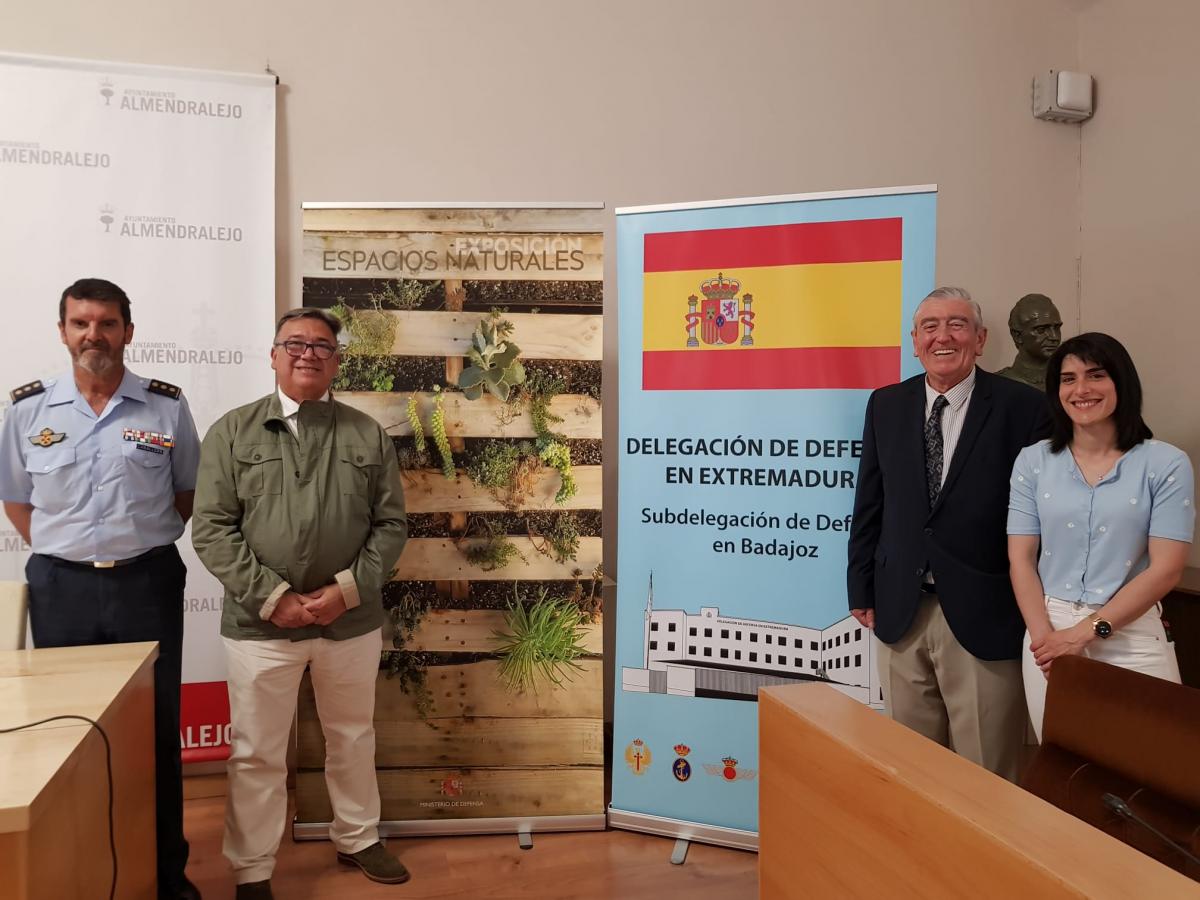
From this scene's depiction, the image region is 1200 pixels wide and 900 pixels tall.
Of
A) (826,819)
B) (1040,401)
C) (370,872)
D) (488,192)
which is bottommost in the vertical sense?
(370,872)

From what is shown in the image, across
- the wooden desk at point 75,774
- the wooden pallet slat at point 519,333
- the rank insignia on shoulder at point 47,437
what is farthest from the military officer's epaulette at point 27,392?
the wooden pallet slat at point 519,333

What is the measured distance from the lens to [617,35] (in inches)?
147

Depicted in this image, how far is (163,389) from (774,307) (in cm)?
190

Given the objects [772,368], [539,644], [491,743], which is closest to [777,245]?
[772,368]

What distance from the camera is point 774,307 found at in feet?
9.21

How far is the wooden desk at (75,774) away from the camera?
133cm

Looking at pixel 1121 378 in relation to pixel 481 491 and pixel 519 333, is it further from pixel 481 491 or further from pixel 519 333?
pixel 481 491

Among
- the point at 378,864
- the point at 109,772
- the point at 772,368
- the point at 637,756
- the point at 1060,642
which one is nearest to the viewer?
the point at 109,772

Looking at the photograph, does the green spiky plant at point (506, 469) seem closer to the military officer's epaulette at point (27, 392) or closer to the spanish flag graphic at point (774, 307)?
the spanish flag graphic at point (774, 307)

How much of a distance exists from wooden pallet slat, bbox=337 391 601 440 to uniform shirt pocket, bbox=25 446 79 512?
0.83 metres

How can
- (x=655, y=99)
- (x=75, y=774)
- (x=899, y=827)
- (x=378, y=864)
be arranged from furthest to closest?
(x=655, y=99)
(x=378, y=864)
(x=75, y=774)
(x=899, y=827)

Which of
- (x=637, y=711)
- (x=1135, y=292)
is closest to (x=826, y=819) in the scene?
(x=637, y=711)

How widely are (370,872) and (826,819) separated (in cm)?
206

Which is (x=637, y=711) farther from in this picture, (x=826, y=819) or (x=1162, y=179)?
(x=1162, y=179)
